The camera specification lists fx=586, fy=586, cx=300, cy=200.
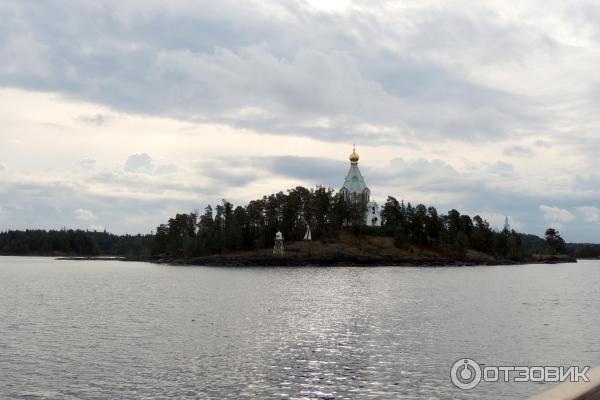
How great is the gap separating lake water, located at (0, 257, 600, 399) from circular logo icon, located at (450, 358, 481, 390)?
0.58 metres

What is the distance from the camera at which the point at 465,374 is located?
37.5 meters

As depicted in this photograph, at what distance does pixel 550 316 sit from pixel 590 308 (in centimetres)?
1404

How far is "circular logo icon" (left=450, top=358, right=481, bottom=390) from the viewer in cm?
3461

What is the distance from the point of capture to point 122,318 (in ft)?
211

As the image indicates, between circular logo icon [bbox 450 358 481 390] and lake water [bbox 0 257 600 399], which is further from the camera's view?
circular logo icon [bbox 450 358 481 390]

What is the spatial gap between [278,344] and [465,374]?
1582 centimetres

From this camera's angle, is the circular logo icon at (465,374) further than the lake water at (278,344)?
Yes

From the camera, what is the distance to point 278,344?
47406 mm

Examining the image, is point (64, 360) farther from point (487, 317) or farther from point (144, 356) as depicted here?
point (487, 317)

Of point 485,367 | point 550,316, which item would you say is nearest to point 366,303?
point 550,316

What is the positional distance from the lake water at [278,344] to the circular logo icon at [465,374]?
580mm

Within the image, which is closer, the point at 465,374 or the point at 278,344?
the point at 465,374

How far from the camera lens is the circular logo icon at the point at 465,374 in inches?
1362

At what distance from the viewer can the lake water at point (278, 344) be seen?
110ft
